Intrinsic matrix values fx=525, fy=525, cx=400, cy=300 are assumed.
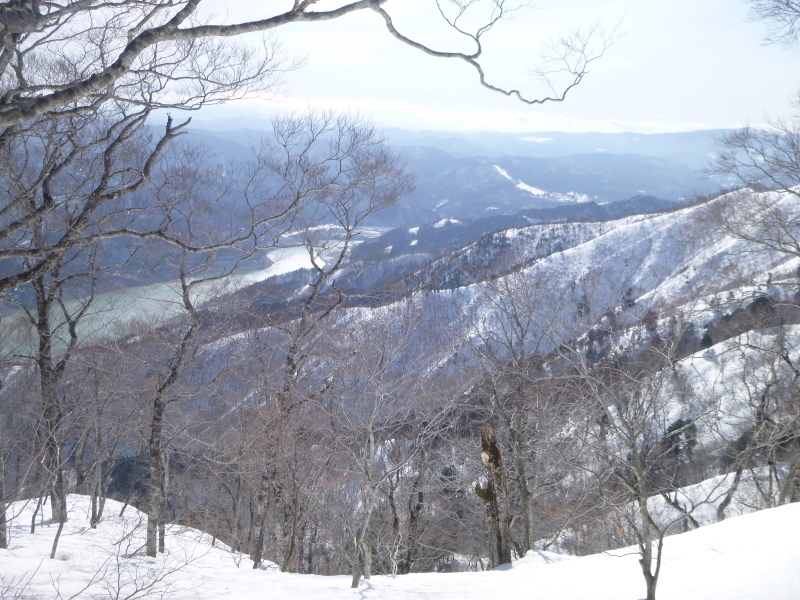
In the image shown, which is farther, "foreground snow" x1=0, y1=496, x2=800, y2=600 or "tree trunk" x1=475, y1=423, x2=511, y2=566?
"tree trunk" x1=475, y1=423, x2=511, y2=566

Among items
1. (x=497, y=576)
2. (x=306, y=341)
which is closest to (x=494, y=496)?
(x=497, y=576)

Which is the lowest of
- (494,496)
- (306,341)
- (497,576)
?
(497,576)

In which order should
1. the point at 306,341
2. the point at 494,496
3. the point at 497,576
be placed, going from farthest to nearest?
1. the point at 306,341
2. the point at 494,496
3. the point at 497,576

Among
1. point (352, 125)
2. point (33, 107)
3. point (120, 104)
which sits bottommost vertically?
point (33, 107)

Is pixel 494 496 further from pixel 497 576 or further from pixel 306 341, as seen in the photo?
pixel 306 341

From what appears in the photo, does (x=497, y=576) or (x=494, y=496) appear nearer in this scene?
(x=497, y=576)

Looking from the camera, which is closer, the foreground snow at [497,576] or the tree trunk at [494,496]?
the foreground snow at [497,576]

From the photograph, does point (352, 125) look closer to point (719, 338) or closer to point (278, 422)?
point (278, 422)

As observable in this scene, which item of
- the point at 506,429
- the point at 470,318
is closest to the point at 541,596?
the point at 506,429
